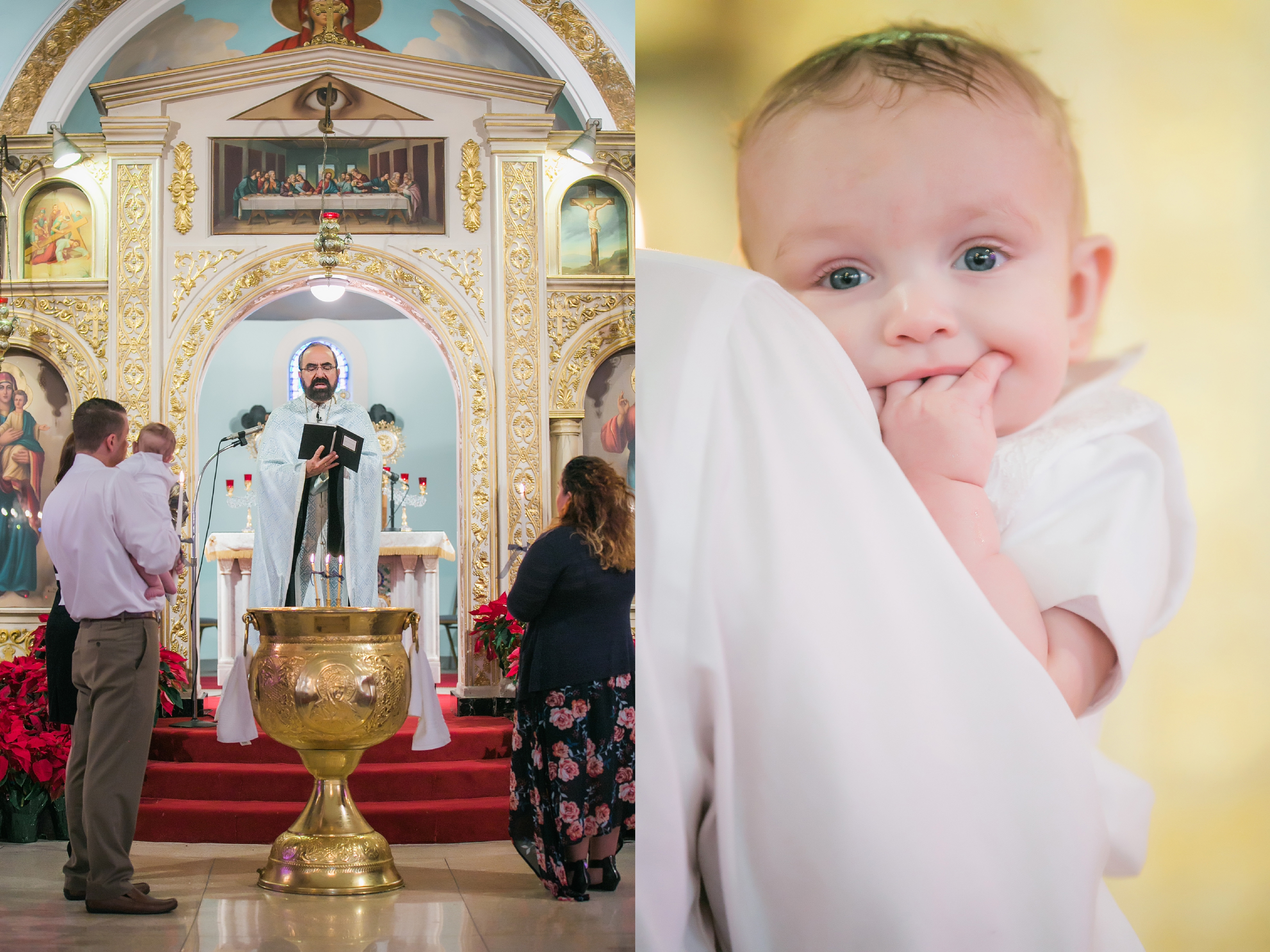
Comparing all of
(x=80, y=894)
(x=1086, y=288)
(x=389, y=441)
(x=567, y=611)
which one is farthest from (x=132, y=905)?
(x=389, y=441)

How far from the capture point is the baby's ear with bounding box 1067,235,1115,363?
1840mm

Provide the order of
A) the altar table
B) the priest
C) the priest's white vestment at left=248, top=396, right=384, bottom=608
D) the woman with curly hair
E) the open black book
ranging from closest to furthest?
the woman with curly hair
the open black book
the priest
the priest's white vestment at left=248, top=396, right=384, bottom=608
the altar table

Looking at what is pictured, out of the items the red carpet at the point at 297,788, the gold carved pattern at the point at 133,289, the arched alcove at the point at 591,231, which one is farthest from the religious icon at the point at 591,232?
the red carpet at the point at 297,788

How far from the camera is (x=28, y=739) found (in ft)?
14.8

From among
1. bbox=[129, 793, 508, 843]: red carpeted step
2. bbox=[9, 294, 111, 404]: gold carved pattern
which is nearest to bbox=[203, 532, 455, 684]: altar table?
bbox=[9, 294, 111, 404]: gold carved pattern

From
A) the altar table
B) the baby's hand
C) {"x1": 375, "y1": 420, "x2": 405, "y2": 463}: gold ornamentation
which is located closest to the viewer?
the baby's hand

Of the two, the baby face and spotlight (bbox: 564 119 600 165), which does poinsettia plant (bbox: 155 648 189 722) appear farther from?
the baby face

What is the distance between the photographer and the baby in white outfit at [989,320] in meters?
1.77

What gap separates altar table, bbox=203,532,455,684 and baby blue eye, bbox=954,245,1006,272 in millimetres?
5996

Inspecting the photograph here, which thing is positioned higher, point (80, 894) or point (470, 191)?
point (470, 191)

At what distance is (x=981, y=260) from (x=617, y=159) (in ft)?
19.5

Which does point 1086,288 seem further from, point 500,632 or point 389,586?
point 389,586

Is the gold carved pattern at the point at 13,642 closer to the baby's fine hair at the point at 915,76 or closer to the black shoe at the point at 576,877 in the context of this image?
the black shoe at the point at 576,877

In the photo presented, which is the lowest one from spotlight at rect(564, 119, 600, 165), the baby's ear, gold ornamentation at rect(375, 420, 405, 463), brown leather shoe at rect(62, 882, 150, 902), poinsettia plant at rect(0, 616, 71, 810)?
brown leather shoe at rect(62, 882, 150, 902)
